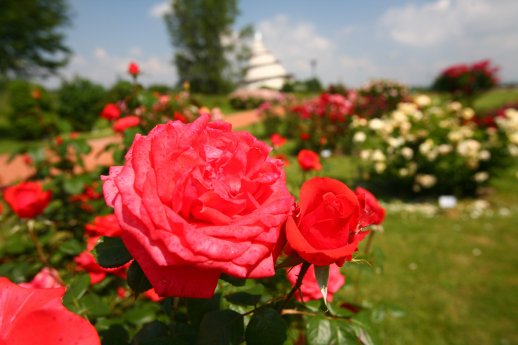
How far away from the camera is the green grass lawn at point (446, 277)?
7.95 feet

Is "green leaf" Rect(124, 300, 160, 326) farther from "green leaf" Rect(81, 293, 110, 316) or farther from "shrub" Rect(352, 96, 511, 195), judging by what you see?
"shrub" Rect(352, 96, 511, 195)

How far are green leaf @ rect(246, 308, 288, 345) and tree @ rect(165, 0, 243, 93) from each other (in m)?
31.0

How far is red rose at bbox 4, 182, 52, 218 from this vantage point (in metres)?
1.23

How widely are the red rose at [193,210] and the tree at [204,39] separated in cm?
3100

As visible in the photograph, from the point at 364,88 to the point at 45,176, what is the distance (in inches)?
391

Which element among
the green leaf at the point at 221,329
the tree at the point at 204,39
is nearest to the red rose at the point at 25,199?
the green leaf at the point at 221,329

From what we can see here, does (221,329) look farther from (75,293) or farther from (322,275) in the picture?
(75,293)

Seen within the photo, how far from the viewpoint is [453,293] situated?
290cm

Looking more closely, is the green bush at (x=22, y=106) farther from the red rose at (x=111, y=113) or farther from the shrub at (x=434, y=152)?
the red rose at (x=111, y=113)

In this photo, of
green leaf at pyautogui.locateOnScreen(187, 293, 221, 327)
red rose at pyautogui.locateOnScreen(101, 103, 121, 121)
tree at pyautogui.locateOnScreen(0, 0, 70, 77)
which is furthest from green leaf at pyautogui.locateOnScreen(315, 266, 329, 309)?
tree at pyautogui.locateOnScreen(0, 0, 70, 77)

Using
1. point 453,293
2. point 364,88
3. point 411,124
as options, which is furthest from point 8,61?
point 453,293

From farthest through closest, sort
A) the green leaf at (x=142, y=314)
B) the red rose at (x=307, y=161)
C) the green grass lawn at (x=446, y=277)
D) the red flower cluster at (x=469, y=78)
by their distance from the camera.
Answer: the red flower cluster at (x=469, y=78) < the green grass lawn at (x=446, y=277) < the red rose at (x=307, y=161) < the green leaf at (x=142, y=314)

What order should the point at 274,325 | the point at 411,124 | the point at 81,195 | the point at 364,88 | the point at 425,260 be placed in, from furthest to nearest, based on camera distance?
the point at 364,88 → the point at 411,124 → the point at 425,260 → the point at 81,195 → the point at 274,325

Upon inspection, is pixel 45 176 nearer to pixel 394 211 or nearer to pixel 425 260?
pixel 425 260
